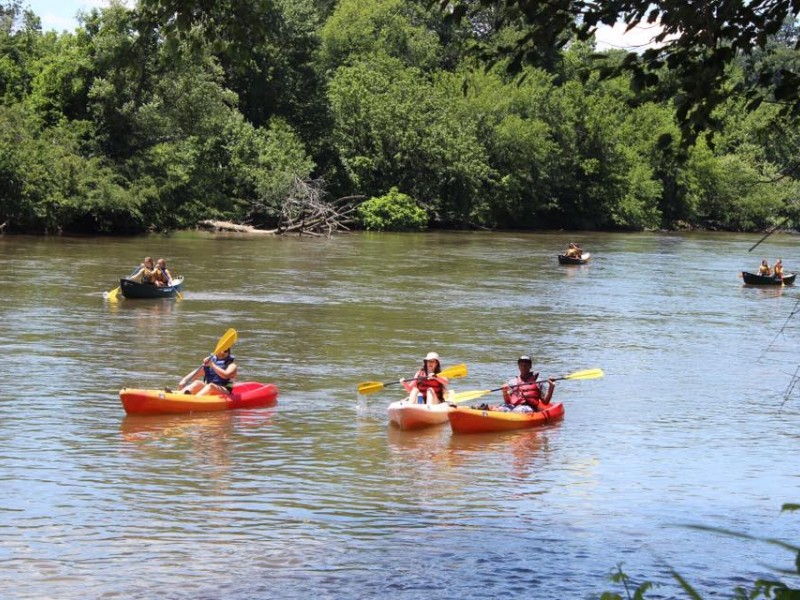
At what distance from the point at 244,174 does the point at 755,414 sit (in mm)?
39495

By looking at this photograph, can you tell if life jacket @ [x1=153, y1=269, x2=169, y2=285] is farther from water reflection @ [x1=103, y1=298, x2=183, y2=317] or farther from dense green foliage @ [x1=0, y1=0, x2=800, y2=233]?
dense green foliage @ [x1=0, y1=0, x2=800, y2=233]

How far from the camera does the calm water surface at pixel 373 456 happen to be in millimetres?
8547

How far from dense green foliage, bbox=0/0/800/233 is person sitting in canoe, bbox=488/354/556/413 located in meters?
11.6

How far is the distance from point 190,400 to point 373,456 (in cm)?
282

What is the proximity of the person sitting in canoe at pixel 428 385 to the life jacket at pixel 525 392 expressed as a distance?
0.84m

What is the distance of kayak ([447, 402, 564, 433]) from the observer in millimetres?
13784

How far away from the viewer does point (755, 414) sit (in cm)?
1575

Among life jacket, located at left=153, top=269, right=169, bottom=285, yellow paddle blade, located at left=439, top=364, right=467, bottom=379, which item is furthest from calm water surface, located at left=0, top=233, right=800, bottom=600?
yellow paddle blade, located at left=439, top=364, right=467, bottom=379

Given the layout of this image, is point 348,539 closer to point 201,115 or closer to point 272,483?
point 272,483

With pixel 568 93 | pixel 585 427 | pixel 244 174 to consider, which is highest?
pixel 568 93

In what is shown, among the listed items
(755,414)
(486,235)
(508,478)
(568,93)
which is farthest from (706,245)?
(508,478)

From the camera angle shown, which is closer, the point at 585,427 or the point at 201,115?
the point at 585,427

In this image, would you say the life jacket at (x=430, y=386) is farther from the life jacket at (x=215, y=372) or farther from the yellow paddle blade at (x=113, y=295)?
the yellow paddle blade at (x=113, y=295)

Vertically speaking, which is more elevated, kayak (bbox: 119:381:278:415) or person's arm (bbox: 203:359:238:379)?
person's arm (bbox: 203:359:238:379)
